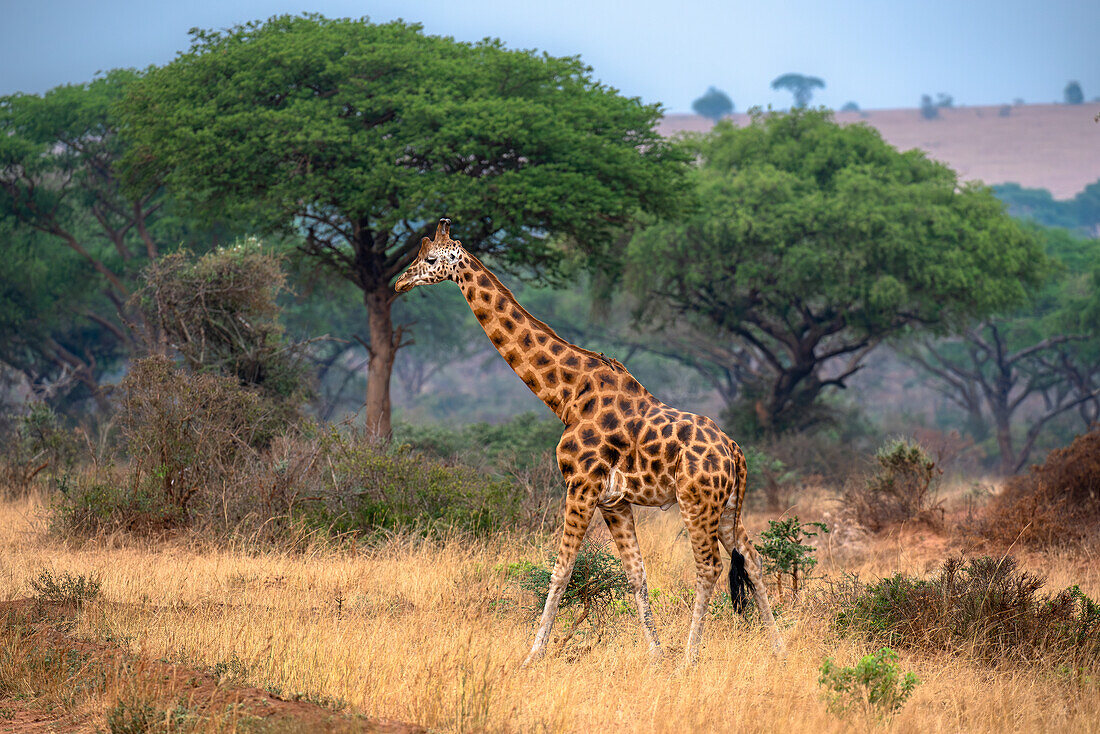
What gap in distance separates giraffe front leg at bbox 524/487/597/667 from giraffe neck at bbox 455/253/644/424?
664 millimetres

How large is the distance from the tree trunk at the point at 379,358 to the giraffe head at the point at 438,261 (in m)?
12.1

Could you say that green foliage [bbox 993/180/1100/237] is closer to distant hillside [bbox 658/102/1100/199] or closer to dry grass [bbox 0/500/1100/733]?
distant hillside [bbox 658/102/1100/199]

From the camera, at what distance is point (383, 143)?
20.0 metres

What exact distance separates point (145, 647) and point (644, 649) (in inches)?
144

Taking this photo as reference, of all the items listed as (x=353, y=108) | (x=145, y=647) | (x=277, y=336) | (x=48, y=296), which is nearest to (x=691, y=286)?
(x=353, y=108)

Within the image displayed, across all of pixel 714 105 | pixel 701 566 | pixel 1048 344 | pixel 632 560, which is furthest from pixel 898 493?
pixel 714 105

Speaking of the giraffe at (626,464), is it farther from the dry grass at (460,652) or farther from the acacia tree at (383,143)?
the acacia tree at (383,143)

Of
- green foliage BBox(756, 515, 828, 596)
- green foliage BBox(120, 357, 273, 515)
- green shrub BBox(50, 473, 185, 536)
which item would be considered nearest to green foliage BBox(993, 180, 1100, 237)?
green foliage BBox(120, 357, 273, 515)

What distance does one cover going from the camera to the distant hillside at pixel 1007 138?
113 meters

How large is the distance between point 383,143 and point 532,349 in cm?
1279

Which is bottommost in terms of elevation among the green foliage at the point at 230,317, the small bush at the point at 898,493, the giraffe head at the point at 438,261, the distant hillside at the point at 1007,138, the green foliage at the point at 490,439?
the green foliage at the point at 490,439

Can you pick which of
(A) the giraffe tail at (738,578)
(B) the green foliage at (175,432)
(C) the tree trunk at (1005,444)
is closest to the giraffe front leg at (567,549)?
(A) the giraffe tail at (738,578)

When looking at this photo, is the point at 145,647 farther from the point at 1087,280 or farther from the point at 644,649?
the point at 1087,280

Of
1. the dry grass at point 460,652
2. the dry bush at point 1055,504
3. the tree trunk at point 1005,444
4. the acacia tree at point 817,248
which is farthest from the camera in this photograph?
the tree trunk at point 1005,444
